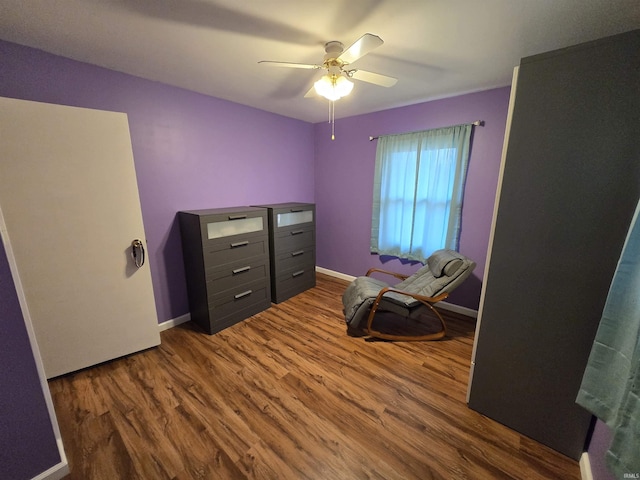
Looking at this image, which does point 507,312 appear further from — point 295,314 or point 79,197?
point 79,197

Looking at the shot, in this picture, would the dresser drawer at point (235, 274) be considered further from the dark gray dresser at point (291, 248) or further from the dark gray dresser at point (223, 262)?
the dark gray dresser at point (291, 248)

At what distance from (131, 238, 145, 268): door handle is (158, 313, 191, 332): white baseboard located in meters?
0.81

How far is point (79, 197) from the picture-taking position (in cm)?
163

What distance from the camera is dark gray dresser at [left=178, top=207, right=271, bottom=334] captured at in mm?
2229

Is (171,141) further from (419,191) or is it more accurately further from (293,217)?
(419,191)

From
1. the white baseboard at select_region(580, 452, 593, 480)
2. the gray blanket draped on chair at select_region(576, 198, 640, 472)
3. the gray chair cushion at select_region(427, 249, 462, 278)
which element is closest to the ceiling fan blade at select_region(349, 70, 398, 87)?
the gray blanket draped on chair at select_region(576, 198, 640, 472)

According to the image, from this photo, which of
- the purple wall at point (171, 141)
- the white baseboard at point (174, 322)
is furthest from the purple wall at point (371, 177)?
the white baseboard at point (174, 322)

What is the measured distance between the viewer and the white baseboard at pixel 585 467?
1.15 metres

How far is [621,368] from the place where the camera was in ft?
2.71

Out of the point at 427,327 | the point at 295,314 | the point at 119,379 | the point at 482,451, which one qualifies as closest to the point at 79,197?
the point at 119,379

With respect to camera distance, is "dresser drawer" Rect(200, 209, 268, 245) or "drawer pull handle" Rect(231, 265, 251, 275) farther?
"drawer pull handle" Rect(231, 265, 251, 275)

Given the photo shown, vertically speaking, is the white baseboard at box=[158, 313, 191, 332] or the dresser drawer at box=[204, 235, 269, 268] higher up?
the dresser drawer at box=[204, 235, 269, 268]

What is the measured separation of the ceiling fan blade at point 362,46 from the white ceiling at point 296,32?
0.19 metres

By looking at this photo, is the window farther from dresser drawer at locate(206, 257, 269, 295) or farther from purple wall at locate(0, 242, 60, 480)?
purple wall at locate(0, 242, 60, 480)
